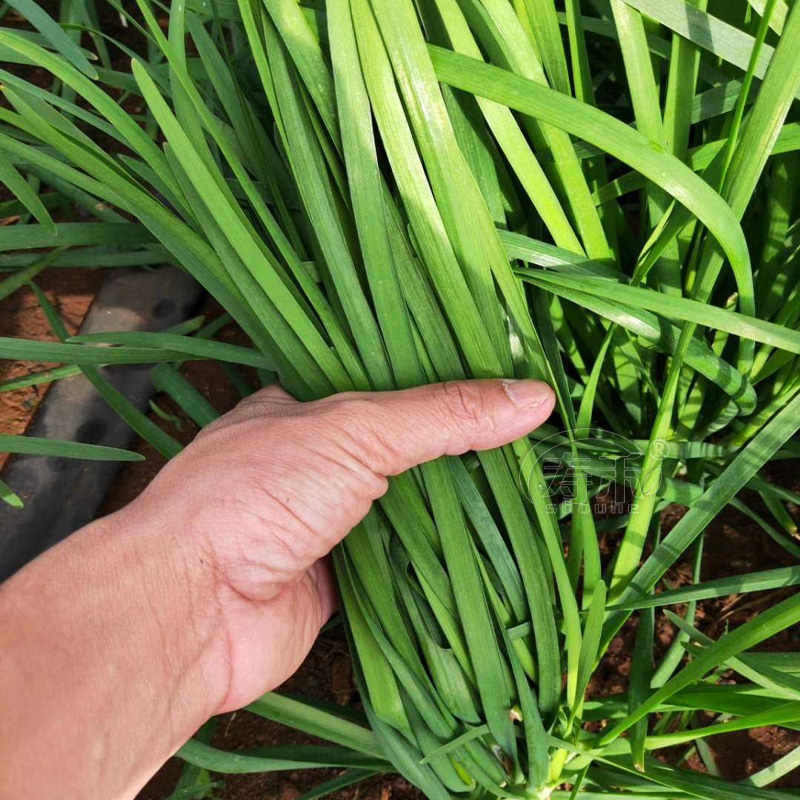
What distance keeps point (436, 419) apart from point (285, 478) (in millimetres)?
140

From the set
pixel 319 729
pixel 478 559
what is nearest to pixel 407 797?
pixel 319 729

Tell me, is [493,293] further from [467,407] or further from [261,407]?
[261,407]

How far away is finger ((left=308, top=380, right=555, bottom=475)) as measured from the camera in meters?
0.61

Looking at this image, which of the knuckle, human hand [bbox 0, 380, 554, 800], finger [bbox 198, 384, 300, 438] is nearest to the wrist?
human hand [bbox 0, 380, 554, 800]

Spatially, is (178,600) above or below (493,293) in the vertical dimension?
below

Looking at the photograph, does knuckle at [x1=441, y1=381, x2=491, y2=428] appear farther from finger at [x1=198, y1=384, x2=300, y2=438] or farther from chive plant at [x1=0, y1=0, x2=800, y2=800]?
finger at [x1=198, y1=384, x2=300, y2=438]

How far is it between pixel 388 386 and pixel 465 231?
15cm

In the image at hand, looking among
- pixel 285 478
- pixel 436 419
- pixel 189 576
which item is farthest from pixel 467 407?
pixel 189 576

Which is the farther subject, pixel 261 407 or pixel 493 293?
pixel 261 407

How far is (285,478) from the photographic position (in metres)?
0.65

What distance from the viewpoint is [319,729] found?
0.71 metres

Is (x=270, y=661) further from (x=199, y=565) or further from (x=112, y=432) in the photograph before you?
(x=112, y=432)

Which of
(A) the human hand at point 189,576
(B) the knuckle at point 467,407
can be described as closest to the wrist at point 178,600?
(A) the human hand at point 189,576

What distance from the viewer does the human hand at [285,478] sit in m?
0.62
